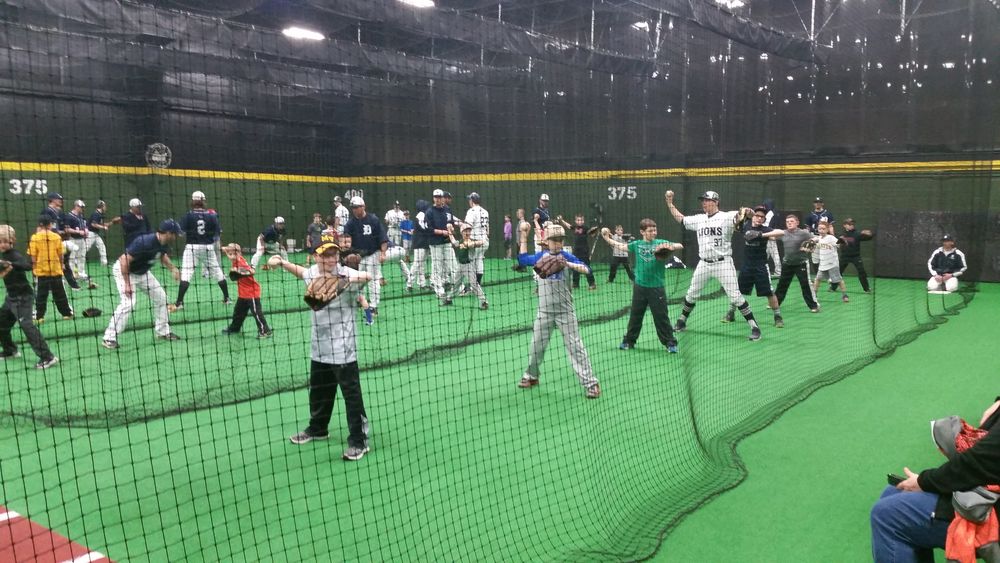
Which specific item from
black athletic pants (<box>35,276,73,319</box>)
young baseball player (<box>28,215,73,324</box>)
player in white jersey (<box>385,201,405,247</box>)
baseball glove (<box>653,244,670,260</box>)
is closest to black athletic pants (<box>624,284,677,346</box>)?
baseball glove (<box>653,244,670,260</box>)

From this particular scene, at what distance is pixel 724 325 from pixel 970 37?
9.47m

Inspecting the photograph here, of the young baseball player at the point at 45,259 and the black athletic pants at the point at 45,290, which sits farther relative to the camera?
the black athletic pants at the point at 45,290

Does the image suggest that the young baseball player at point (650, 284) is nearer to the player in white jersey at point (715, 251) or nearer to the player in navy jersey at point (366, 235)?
the player in white jersey at point (715, 251)

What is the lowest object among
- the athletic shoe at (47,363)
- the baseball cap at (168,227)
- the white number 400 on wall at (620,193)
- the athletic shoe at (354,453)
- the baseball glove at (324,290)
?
the athletic shoe at (354,453)

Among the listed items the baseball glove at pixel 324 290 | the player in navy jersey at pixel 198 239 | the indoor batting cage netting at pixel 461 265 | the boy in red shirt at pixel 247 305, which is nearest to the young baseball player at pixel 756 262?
the indoor batting cage netting at pixel 461 265

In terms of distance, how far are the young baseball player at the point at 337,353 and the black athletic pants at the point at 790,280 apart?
25.6 ft

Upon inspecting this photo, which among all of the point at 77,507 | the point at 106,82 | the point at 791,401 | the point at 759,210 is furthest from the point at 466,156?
the point at 77,507

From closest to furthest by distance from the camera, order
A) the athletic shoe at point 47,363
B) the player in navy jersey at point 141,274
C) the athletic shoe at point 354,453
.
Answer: the athletic shoe at point 354,453 < the athletic shoe at point 47,363 < the player in navy jersey at point 141,274

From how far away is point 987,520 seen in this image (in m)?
2.65

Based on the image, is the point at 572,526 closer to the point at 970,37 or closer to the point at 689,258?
the point at 689,258

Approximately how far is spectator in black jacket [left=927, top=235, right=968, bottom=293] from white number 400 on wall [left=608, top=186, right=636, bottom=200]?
6.03m

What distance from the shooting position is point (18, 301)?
750 cm

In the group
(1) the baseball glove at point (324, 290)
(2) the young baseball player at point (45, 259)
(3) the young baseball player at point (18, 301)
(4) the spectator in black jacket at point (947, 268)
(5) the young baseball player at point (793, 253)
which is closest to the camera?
(1) the baseball glove at point (324, 290)

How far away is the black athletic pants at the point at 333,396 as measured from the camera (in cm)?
517
